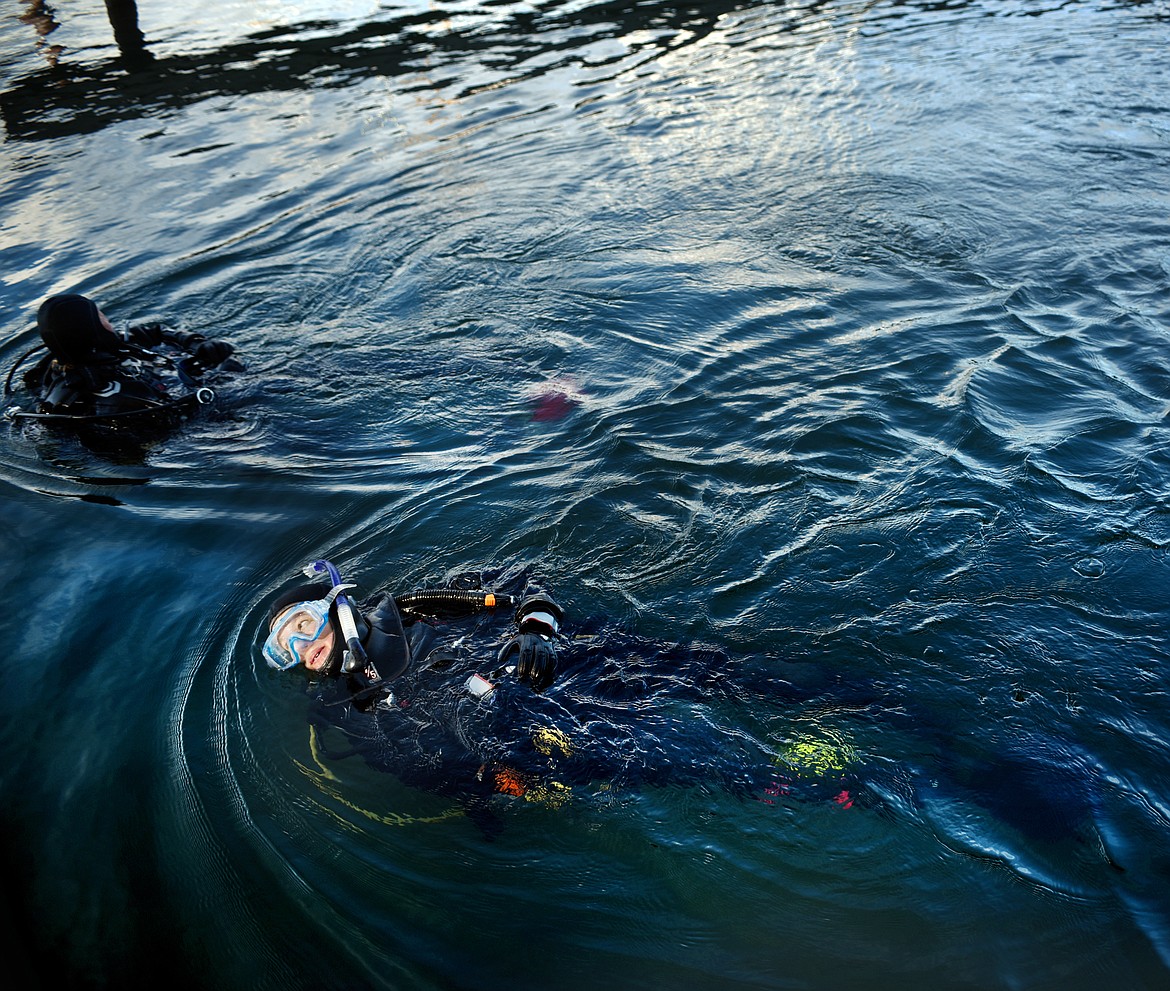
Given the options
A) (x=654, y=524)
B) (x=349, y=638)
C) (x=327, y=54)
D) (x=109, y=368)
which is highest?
(x=327, y=54)

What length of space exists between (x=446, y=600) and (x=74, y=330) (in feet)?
12.5

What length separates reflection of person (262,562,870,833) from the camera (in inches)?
156

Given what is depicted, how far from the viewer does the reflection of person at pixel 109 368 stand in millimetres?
6297

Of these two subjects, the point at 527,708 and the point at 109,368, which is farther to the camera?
the point at 109,368

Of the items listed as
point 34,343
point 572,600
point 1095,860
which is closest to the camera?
point 1095,860

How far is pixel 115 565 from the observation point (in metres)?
5.84

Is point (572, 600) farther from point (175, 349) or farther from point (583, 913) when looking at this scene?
point (175, 349)

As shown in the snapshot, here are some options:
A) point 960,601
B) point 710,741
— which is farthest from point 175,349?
point 960,601

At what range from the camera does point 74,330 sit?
6.27 metres

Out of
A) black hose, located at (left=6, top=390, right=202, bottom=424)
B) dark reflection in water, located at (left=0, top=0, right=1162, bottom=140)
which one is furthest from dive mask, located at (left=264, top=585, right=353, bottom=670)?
dark reflection in water, located at (left=0, top=0, right=1162, bottom=140)

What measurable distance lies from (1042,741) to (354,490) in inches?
173

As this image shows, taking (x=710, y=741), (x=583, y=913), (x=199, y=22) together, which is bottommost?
(x=583, y=913)

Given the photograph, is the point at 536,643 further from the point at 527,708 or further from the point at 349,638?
the point at 349,638

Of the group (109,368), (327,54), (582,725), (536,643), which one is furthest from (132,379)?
(327,54)
